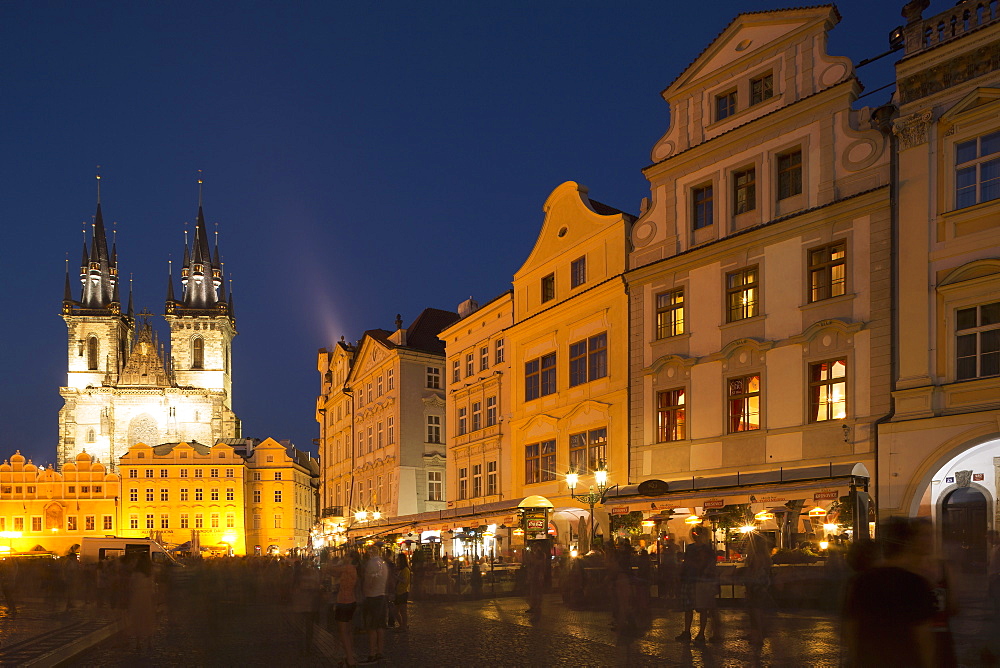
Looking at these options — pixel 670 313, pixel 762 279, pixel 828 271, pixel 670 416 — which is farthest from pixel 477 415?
pixel 828 271

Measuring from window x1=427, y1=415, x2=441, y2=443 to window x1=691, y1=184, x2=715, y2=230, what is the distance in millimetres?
25220

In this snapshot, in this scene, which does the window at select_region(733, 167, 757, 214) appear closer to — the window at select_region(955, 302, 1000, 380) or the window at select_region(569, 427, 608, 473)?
the window at select_region(955, 302, 1000, 380)

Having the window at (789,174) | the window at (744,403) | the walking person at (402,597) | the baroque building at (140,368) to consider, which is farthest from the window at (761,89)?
the baroque building at (140,368)

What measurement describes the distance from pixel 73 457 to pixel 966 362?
410ft

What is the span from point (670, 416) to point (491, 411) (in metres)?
12.4

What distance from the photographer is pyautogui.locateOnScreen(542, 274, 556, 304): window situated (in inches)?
1368

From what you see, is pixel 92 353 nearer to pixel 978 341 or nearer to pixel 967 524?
pixel 967 524

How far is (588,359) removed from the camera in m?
31.8

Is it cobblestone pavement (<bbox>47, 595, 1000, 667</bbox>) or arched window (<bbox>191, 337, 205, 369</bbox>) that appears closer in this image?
cobblestone pavement (<bbox>47, 595, 1000, 667</bbox>)

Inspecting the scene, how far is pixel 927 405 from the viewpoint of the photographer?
2077 cm

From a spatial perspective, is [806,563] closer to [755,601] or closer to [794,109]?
[755,601]

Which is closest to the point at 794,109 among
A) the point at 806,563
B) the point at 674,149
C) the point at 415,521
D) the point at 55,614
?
the point at 674,149

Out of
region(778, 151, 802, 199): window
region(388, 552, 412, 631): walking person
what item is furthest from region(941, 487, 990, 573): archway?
region(388, 552, 412, 631): walking person

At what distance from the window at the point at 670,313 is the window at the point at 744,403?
2726mm
